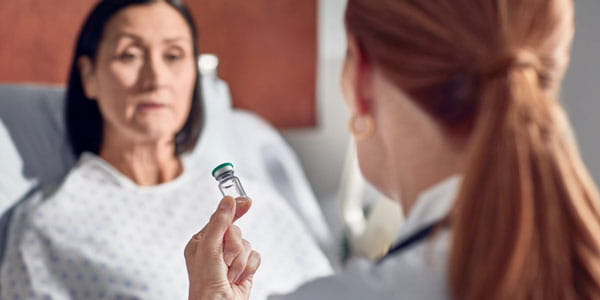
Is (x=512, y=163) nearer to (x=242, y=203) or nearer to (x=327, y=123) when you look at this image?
(x=242, y=203)

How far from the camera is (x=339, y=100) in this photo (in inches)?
78.3

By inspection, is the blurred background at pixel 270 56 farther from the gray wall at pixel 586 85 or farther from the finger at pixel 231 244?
the finger at pixel 231 244

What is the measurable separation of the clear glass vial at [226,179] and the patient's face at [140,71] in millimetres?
456

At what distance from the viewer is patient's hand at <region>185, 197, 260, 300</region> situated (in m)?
0.68

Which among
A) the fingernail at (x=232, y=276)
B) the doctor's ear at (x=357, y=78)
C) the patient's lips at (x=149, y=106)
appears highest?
the patient's lips at (x=149, y=106)

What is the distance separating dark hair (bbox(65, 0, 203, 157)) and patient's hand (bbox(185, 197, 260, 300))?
1.92 ft

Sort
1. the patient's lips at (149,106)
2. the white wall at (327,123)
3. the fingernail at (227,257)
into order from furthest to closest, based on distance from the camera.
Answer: the white wall at (327,123) → the patient's lips at (149,106) → the fingernail at (227,257)

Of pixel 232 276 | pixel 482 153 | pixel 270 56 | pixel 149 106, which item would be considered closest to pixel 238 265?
pixel 232 276

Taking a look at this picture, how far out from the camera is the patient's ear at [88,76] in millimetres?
1167

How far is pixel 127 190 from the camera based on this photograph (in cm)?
116


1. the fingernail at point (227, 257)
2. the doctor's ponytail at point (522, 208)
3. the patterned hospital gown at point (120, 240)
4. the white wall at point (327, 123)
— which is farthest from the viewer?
the white wall at point (327, 123)

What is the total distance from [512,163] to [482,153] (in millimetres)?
26

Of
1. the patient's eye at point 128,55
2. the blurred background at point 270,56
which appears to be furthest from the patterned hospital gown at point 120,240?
the blurred background at point 270,56

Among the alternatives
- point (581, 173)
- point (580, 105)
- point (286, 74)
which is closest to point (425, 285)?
point (581, 173)
